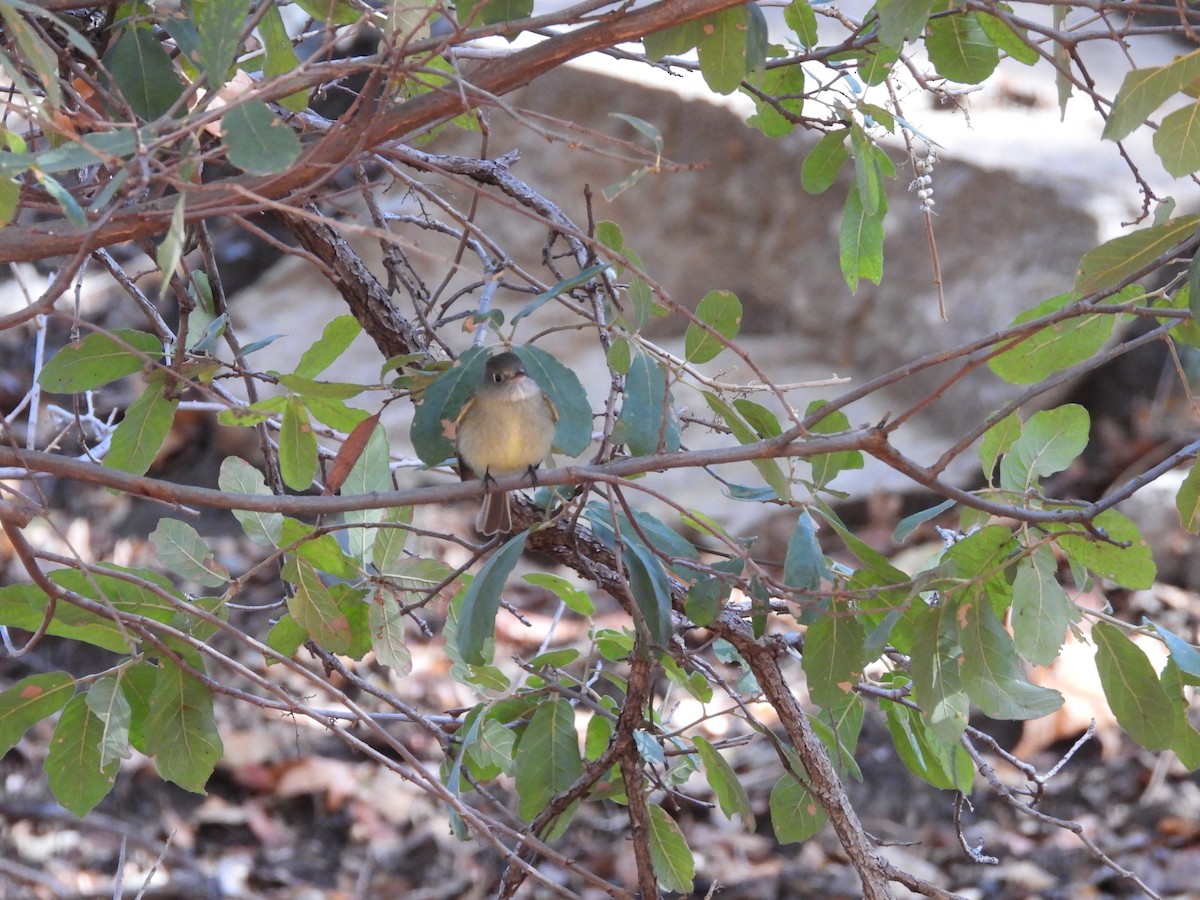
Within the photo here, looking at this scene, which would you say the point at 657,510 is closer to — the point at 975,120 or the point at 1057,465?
the point at 975,120

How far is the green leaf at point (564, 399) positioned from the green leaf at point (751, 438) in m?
0.26

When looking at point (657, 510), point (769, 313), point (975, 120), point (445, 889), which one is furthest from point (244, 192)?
point (975, 120)

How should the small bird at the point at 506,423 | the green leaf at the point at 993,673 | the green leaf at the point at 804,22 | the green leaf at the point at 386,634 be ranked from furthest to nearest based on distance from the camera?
1. the small bird at the point at 506,423
2. the green leaf at the point at 804,22
3. the green leaf at the point at 386,634
4. the green leaf at the point at 993,673

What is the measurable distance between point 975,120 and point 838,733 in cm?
628

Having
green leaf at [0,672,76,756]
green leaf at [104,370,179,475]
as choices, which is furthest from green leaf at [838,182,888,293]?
green leaf at [0,672,76,756]

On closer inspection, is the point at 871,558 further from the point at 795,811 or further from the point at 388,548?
the point at 388,548

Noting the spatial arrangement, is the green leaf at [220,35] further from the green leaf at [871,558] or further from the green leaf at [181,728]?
the green leaf at [871,558]

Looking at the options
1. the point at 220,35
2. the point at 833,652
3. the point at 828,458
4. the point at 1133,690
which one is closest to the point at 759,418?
the point at 828,458

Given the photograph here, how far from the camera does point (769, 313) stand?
8.14 metres

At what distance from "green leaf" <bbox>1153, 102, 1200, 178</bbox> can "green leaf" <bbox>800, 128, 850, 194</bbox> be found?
98 cm

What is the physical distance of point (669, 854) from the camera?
107 inches

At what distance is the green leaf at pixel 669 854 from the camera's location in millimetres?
2719

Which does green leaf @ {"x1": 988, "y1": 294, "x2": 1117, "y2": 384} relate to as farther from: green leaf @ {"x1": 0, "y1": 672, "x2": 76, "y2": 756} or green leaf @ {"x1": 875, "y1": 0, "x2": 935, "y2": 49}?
green leaf @ {"x1": 0, "y1": 672, "x2": 76, "y2": 756}

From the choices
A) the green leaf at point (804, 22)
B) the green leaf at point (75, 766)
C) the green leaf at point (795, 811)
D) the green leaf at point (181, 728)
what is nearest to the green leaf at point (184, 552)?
the green leaf at point (181, 728)
